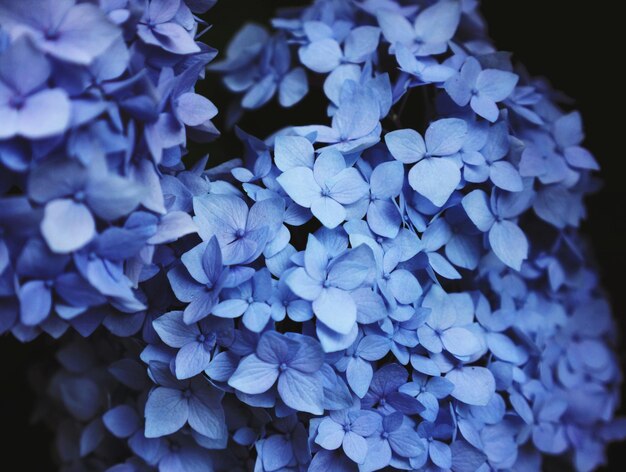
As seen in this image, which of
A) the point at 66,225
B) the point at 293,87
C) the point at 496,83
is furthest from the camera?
the point at 293,87

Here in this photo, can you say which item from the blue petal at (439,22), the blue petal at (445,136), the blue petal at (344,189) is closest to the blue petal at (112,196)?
the blue petal at (344,189)

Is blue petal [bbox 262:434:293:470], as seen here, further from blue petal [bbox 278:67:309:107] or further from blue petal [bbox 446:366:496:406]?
blue petal [bbox 278:67:309:107]

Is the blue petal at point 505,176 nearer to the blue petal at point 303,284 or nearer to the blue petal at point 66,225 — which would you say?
the blue petal at point 303,284

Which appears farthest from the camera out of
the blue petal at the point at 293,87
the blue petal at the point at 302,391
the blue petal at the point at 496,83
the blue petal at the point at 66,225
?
the blue petal at the point at 293,87

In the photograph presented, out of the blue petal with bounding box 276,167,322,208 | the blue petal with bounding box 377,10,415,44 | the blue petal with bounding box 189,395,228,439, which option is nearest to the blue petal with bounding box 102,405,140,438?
the blue petal with bounding box 189,395,228,439

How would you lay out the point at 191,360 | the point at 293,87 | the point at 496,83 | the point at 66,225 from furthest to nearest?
the point at 293,87 < the point at 496,83 < the point at 191,360 < the point at 66,225

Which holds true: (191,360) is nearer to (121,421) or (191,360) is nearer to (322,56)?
(121,421)

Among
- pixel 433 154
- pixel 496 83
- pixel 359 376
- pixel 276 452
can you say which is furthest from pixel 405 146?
pixel 276 452

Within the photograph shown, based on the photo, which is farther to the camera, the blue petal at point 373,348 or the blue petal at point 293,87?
the blue petal at point 293,87
